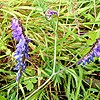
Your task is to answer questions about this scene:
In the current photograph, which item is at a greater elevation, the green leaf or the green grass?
the green grass

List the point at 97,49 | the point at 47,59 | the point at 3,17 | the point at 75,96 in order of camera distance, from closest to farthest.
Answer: the point at 97,49, the point at 75,96, the point at 47,59, the point at 3,17

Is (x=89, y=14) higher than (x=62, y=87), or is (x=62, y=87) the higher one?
(x=89, y=14)

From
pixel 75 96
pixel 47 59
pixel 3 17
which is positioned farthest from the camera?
pixel 3 17

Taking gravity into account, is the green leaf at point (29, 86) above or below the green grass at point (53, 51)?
below

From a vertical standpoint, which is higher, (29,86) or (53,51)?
(53,51)

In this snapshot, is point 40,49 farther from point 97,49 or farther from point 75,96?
point 97,49

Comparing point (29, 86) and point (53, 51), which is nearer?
point (29, 86)

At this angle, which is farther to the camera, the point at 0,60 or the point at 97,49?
the point at 0,60

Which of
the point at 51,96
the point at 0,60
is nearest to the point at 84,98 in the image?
the point at 51,96
